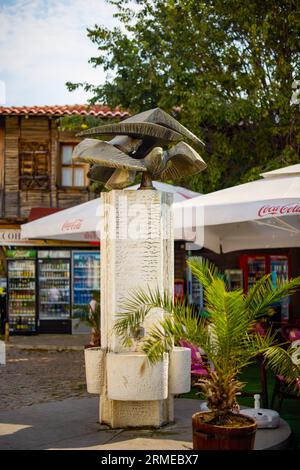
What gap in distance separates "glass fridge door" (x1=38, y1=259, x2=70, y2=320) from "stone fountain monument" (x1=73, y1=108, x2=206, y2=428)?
35.8ft

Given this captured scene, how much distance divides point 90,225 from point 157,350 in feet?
16.9

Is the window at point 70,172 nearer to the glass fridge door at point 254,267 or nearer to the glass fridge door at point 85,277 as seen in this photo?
the glass fridge door at point 85,277

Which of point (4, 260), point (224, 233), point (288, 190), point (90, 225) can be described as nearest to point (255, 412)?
point (288, 190)

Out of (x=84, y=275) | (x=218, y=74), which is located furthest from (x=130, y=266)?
(x=84, y=275)

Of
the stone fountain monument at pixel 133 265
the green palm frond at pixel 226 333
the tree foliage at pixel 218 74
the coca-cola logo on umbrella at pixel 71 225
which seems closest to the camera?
the green palm frond at pixel 226 333

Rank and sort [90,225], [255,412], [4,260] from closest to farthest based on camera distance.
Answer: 1. [255,412]
2. [90,225]
3. [4,260]

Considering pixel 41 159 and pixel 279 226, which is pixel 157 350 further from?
pixel 41 159

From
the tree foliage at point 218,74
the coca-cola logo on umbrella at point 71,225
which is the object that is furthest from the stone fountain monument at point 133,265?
the tree foliage at point 218,74

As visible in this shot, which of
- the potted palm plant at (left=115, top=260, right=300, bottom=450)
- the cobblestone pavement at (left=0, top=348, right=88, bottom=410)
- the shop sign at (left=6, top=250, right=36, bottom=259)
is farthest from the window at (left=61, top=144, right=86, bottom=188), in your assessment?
the potted palm plant at (left=115, top=260, right=300, bottom=450)

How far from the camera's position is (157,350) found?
209 inches

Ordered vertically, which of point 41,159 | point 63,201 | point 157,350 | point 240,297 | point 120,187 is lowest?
point 157,350

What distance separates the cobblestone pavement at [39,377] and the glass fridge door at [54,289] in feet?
9.69

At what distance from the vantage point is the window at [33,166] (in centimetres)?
1914

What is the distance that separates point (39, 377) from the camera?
34.1 ft
